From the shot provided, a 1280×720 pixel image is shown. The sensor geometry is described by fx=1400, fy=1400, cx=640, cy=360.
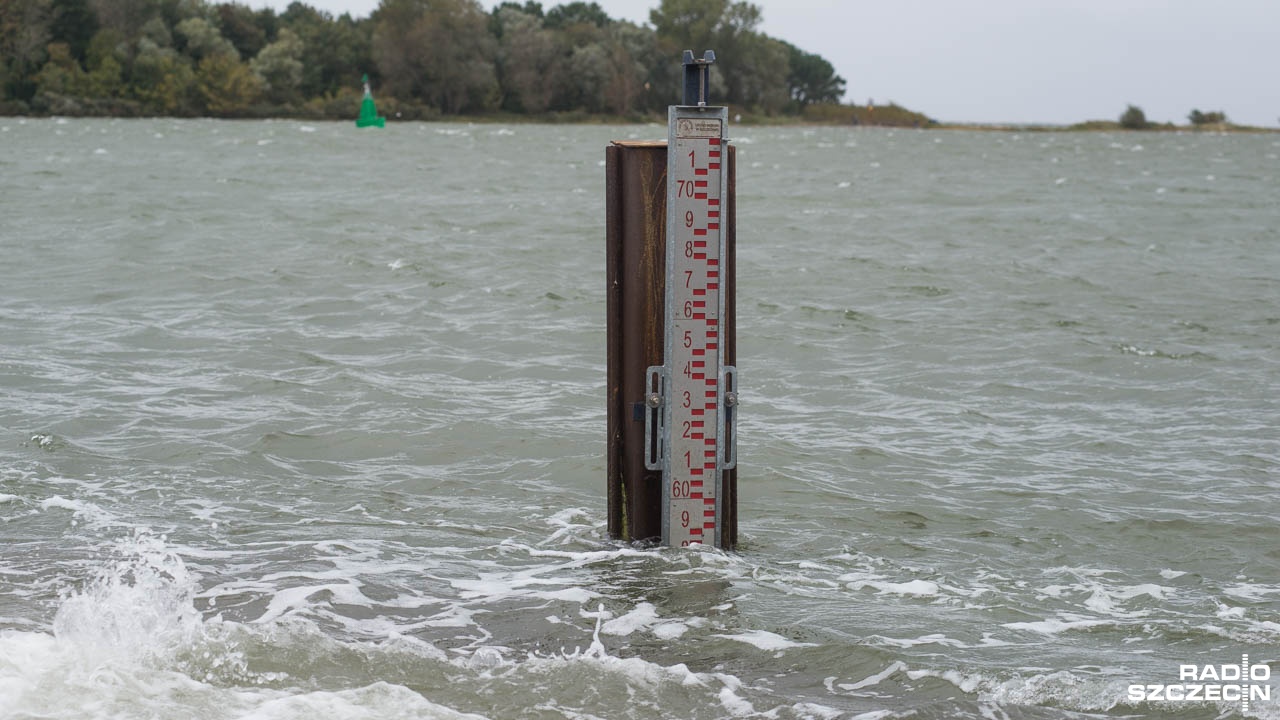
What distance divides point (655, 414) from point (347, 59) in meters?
142

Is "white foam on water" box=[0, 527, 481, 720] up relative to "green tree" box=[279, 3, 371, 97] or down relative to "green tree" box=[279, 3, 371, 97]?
down

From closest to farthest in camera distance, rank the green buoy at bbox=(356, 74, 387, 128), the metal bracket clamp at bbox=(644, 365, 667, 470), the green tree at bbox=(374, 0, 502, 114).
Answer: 1. the metal bracket clamp at bbox=(644, 365, 667, 470)
2. the green buoy at bbox=(356, 74, 387, 128)
3. the green tree at bbox=(374, 0, 502, 114)

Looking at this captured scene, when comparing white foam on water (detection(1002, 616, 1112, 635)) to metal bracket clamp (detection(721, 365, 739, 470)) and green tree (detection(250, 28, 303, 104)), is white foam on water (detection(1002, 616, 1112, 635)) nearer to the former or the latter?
metal bracket clamp (detection(721, 365, 739, 470))

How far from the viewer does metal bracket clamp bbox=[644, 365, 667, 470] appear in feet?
19.0

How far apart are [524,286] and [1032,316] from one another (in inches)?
233

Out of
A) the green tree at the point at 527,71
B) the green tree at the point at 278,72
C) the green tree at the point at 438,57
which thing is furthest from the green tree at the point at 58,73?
the green tree at the point at 527,71

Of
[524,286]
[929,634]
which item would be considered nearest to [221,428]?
[929,634]

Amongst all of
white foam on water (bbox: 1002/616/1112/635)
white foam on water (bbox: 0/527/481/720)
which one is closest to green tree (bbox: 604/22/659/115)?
white foam on water (bbox: 1002/616/1112/635)

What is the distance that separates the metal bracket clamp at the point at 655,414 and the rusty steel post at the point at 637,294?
0.07 metres

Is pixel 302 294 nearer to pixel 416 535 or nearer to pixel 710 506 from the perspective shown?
pixel 416 535

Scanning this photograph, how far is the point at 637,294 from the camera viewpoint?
5.86m

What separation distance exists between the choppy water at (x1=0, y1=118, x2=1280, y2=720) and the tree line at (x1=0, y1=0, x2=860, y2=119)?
112262mm

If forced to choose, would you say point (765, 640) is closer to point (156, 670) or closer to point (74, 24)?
point (156, 670)

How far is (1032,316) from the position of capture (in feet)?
49.5
